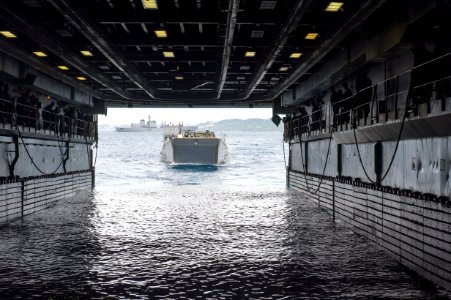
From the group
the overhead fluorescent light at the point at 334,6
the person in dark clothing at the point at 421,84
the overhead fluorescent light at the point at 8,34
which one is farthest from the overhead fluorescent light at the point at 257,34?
the overhead fluorescent light at the point at 8,34

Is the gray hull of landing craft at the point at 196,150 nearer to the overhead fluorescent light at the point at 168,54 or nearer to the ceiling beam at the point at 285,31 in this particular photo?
the ceiling beam at the point at 285,31

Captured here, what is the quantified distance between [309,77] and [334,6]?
44.8ft

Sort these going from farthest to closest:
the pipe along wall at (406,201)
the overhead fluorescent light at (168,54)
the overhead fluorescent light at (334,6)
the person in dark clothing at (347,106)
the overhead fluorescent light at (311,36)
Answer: the overhead fluorescent light at (168,54) < the person in dark clothing at (347,106) < the overhead fluorescent light at (311,36) < the overhead fluorescent light at (334,6) < the pipe along wall at (406,201)

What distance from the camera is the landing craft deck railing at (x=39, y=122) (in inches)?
944

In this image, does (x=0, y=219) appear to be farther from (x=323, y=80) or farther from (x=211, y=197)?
(x=323, y=80)

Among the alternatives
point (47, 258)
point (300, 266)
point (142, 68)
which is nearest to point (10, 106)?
point (142, 68)

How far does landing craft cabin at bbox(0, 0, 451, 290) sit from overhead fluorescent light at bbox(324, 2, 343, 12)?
0.13ft

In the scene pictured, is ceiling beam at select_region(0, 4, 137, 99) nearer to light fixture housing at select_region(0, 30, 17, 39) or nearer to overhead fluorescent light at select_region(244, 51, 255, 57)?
light fixture housing at select_region(0, 30, 17, 39)

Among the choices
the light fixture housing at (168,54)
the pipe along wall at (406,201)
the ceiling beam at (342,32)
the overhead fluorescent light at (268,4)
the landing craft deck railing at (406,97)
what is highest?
the overhead fluorescent light at (268,4)

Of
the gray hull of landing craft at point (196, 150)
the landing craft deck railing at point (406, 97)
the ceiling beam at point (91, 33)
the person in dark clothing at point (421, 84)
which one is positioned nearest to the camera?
the landing craft deck railing at point (406, 97)

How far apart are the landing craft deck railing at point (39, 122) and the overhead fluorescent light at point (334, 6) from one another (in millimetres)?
14733

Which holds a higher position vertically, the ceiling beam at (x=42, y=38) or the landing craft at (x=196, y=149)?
the ceiling beam at (x=42, y=38)

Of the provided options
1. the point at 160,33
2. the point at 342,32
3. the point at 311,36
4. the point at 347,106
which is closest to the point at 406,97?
the point at 342,32

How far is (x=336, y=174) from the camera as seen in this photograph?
26.4 meters
